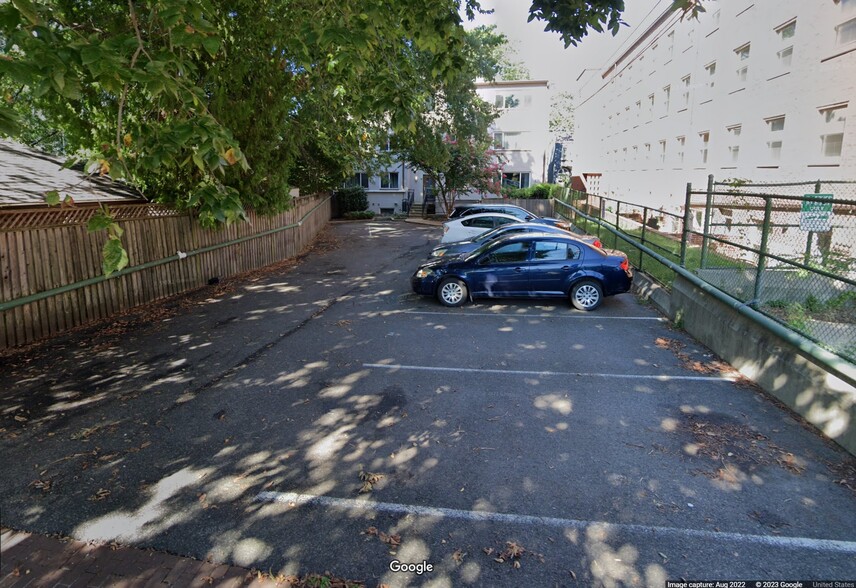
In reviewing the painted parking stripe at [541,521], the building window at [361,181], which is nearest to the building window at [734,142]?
the painted parking stripe at [541,521]

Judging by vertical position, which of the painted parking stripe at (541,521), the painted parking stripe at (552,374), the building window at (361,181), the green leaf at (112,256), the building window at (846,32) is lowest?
the painted parking stripe at (541,521)

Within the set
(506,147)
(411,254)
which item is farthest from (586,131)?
(411,254)

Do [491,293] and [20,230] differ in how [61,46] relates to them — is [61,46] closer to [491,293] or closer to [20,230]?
[20,230]

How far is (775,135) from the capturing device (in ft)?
52.5

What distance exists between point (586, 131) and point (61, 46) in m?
46.0

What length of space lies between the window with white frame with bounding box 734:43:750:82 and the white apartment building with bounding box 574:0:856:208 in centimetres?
4

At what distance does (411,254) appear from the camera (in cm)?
1753

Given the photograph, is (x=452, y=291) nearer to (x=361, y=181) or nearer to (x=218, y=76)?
(x=218, y=76)

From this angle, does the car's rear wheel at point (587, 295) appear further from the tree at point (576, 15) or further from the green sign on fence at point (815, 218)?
the tree at point (576, 15)

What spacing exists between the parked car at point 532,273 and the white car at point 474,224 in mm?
6524

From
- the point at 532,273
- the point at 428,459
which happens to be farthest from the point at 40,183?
the point at 428,459

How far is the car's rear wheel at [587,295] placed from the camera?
9930 mm

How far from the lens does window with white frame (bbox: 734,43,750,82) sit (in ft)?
58.5

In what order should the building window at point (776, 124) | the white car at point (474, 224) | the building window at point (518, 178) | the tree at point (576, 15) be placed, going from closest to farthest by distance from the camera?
the tree at point (576, 15) < the building window at point (776, 124) < the white car at point (474, 224) < the building window at point (518, 178)
